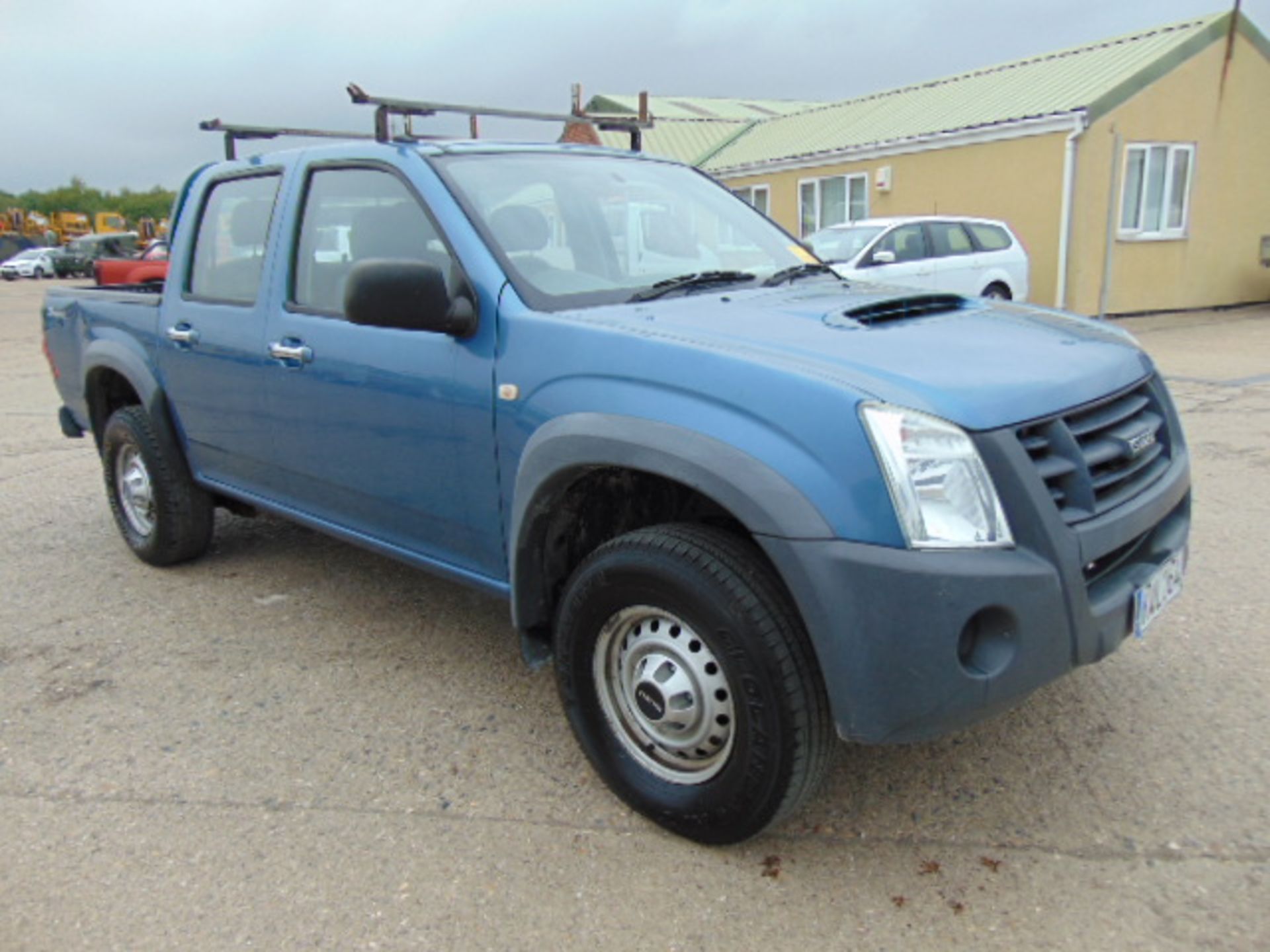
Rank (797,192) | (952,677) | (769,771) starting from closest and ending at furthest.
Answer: (952,677) → (769,771) → (797,192)

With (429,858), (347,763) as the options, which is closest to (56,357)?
(347,763)

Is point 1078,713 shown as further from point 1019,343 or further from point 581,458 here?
point 581,458

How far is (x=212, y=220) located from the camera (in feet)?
14.5

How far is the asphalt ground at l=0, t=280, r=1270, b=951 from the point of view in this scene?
7.82ft

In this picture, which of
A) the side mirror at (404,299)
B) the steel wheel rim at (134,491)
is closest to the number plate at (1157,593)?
the side mirror at (404,299)

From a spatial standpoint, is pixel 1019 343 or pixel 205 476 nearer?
pixel 1019 343

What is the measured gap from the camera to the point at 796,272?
3.62 metres

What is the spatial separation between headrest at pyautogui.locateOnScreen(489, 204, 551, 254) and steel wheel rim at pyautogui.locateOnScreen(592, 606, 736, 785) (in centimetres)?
122

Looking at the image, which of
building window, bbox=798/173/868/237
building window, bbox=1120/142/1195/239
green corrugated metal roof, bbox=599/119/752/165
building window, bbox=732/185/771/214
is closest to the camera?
building window, bbox=1120/142/1195/239

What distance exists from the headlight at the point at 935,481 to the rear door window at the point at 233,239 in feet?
8.86

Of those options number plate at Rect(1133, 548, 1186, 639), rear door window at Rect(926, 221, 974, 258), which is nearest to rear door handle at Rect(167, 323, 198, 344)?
number plate at Rect(1133, 548, 1186, 639)

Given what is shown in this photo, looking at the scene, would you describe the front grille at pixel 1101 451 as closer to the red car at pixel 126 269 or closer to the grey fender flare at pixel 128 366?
the grey fender flare at pixel 128 366

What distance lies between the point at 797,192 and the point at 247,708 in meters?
18.5

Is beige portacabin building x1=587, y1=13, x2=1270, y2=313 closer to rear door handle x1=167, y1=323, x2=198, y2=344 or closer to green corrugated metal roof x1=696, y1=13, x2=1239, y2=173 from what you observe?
green corrugated metal roof x1=696, y1=13, x2=1239, y2=173
